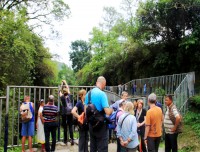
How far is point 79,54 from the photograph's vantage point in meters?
63.2

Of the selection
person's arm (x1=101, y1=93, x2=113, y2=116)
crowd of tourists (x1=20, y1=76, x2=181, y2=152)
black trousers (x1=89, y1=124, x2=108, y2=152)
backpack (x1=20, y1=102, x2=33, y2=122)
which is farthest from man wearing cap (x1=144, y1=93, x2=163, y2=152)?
backpack (x1=20, y1=102, x2=33, y2=122)

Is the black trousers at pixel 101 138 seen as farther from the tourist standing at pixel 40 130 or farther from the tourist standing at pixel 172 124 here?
the tourist standing at pixel 40 130

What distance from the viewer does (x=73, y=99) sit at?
852 cm

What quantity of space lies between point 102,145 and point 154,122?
1.61m

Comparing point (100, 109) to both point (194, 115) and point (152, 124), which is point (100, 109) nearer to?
point (152, 124)

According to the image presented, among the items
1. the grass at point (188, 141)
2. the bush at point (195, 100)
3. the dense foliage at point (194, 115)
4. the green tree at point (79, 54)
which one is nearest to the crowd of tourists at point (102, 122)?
the grass at point (188, 141)

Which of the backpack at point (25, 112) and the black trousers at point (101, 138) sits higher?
the backpack at point (25, 112)

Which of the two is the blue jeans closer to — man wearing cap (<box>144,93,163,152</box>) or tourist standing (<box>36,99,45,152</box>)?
tourist standing (<box>36,99,45,152</box>)

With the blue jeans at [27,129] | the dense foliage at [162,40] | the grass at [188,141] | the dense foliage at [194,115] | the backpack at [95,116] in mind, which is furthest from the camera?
the dense foliage at [162,40]

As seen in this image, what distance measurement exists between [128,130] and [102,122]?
24.5 inches

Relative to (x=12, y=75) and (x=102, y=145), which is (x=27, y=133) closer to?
(x=102, y=145)

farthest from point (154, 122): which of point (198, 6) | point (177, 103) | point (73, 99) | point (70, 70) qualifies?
point (70, 70)

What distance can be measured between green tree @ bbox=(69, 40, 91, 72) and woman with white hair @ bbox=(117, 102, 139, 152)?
52990 mm

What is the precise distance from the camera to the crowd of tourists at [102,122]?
534 cm
